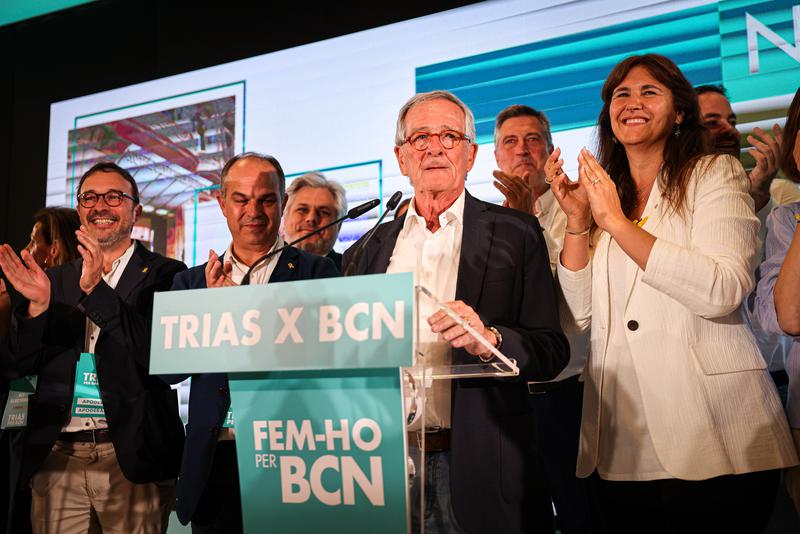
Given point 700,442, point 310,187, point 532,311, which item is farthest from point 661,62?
point 310,187

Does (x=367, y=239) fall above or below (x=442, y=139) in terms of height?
below

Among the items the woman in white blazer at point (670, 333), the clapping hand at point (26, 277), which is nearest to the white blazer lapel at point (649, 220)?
the woman in white blazer at point (670, 333)

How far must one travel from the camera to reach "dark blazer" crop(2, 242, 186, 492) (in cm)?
265

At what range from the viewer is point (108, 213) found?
3150mm

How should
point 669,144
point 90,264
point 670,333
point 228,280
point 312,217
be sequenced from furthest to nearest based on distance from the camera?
point 312,217 → point 90,264 → point 228,280 → point 669,144 → point 670,333

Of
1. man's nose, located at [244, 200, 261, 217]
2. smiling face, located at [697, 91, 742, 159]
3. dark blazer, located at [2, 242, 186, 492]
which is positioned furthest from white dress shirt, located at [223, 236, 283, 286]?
smiling face, located at [697, 91, 742, 159]

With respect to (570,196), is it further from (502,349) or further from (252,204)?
(252,204)

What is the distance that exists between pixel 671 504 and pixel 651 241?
2.11 feet

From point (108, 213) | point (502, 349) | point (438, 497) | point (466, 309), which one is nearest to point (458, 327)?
point (466, 309)

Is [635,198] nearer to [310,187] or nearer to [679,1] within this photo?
[679,1]

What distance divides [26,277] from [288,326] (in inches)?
70.1

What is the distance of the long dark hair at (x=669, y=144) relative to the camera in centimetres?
202

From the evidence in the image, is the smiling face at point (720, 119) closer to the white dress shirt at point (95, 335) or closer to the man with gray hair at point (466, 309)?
the man with gray hair at point (466, 309)

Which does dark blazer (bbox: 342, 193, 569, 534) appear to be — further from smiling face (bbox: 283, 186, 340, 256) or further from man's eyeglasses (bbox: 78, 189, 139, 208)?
smiling face (bbox: 283, 186, 340, 256)
